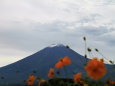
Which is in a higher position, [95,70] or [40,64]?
[95,70]

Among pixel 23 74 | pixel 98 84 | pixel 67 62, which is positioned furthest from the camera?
pixel 23 74

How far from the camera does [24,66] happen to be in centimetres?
12025

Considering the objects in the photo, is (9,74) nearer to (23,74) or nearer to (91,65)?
(23,74)

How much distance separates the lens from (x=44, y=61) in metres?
133

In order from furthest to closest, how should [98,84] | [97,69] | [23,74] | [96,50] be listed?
[23,74]
[96,50]
[98,84]
[97,69]

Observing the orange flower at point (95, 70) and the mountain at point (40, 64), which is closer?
the orange flower at point (95, 70)

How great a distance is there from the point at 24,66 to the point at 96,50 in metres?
116

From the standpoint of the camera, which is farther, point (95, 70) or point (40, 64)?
point (40, 64)

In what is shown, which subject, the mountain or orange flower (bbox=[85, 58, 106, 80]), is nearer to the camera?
orange flower (bbox=[85, 58, 106, 80])

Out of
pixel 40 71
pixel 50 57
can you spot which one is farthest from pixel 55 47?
pixel 40 71

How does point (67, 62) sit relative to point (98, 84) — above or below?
above

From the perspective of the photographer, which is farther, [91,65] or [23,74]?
[23,74]

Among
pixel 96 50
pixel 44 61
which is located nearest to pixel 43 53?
pixel 44 61

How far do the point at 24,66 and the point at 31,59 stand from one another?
4.62 m
